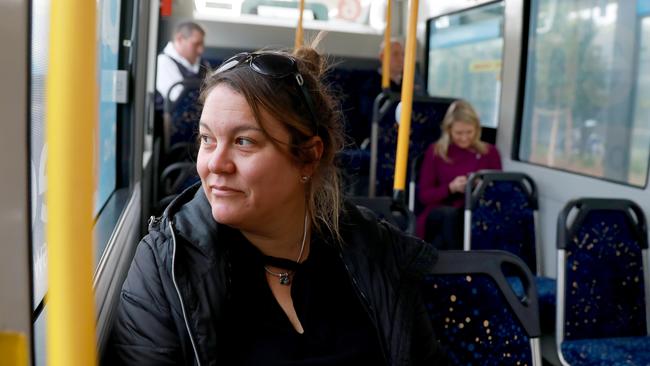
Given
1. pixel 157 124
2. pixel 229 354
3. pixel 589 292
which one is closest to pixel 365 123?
pixel 157 124

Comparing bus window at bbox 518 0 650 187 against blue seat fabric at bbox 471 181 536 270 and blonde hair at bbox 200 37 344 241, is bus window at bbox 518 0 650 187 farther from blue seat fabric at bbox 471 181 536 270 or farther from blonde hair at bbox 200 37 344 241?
blonde hair at bbox 200 37 344 241

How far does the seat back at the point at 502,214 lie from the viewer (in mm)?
3170

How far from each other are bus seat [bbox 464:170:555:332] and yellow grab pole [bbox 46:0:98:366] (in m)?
2.81

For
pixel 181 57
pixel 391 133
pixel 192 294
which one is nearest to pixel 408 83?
pixel 192 294

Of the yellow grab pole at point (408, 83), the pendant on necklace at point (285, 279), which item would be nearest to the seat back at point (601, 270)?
the yellow grab pole at point (408, 83)

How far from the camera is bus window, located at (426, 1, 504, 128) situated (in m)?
4.33

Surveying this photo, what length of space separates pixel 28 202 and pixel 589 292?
2.44m

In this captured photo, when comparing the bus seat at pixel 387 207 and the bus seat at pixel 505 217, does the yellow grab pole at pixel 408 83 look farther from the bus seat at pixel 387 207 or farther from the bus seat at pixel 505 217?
the bus seat at pixel 505 217

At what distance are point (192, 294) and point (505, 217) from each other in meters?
2.51

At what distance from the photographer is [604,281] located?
2.64 meters

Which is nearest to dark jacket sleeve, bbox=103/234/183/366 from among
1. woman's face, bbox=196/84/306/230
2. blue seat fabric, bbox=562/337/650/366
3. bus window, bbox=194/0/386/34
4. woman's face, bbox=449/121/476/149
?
woman's face, bbox=196/84/306/230

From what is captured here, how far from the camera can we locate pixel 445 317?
150cm

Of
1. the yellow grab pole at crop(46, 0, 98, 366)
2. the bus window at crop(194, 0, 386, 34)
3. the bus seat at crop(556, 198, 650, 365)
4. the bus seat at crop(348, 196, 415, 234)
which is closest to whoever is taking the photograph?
the yellow grab pole at crop(46, 0, 98, 366)

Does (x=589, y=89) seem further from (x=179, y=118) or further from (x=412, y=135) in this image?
(x=179, y=118)
